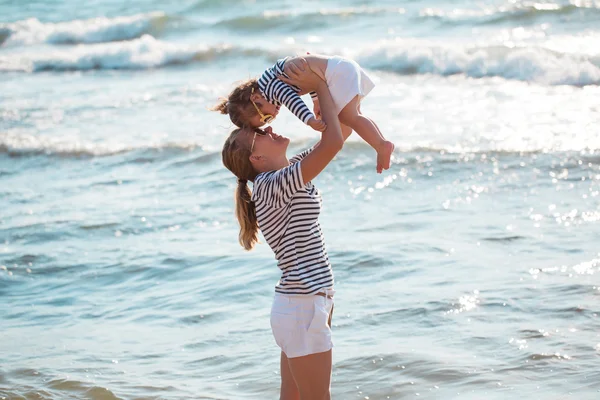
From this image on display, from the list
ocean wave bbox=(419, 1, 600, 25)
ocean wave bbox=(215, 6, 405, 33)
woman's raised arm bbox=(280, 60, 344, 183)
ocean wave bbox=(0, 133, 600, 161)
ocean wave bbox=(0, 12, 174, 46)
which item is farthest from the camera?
ocean wave bbox=(0, 12, 174, 46)

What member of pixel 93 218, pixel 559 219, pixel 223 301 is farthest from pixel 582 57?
pixel 223 301

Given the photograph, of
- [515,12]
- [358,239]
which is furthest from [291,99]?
[515,12]

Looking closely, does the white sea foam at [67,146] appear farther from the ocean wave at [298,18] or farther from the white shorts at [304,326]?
the ocean wave at [298,18]

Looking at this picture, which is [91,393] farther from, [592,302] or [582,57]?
[582,57]

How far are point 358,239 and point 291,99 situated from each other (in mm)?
3730

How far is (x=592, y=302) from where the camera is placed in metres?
5.25

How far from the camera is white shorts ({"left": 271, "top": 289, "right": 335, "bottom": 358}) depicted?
3.41 metres

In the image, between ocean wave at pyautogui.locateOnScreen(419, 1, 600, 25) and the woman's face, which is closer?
the woman's face

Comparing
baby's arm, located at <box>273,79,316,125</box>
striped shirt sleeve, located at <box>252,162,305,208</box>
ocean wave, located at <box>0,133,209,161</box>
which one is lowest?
ocean wave, located at <box>0,133,209,161</box>

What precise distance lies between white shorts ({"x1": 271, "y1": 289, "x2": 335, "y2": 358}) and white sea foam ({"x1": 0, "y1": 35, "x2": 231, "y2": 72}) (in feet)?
49.3

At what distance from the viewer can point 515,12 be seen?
17469mm

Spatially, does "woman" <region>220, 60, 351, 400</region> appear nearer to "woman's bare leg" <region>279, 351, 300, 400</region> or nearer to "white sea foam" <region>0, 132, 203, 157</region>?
"woman's bare leg" <region>279, 351, 300, 400</region>

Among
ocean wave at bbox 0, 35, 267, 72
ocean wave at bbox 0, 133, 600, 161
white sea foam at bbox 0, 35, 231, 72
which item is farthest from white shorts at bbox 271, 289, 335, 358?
white sea foam at bbox 0, 35, 231, 72

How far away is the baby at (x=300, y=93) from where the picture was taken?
10.9 feet
